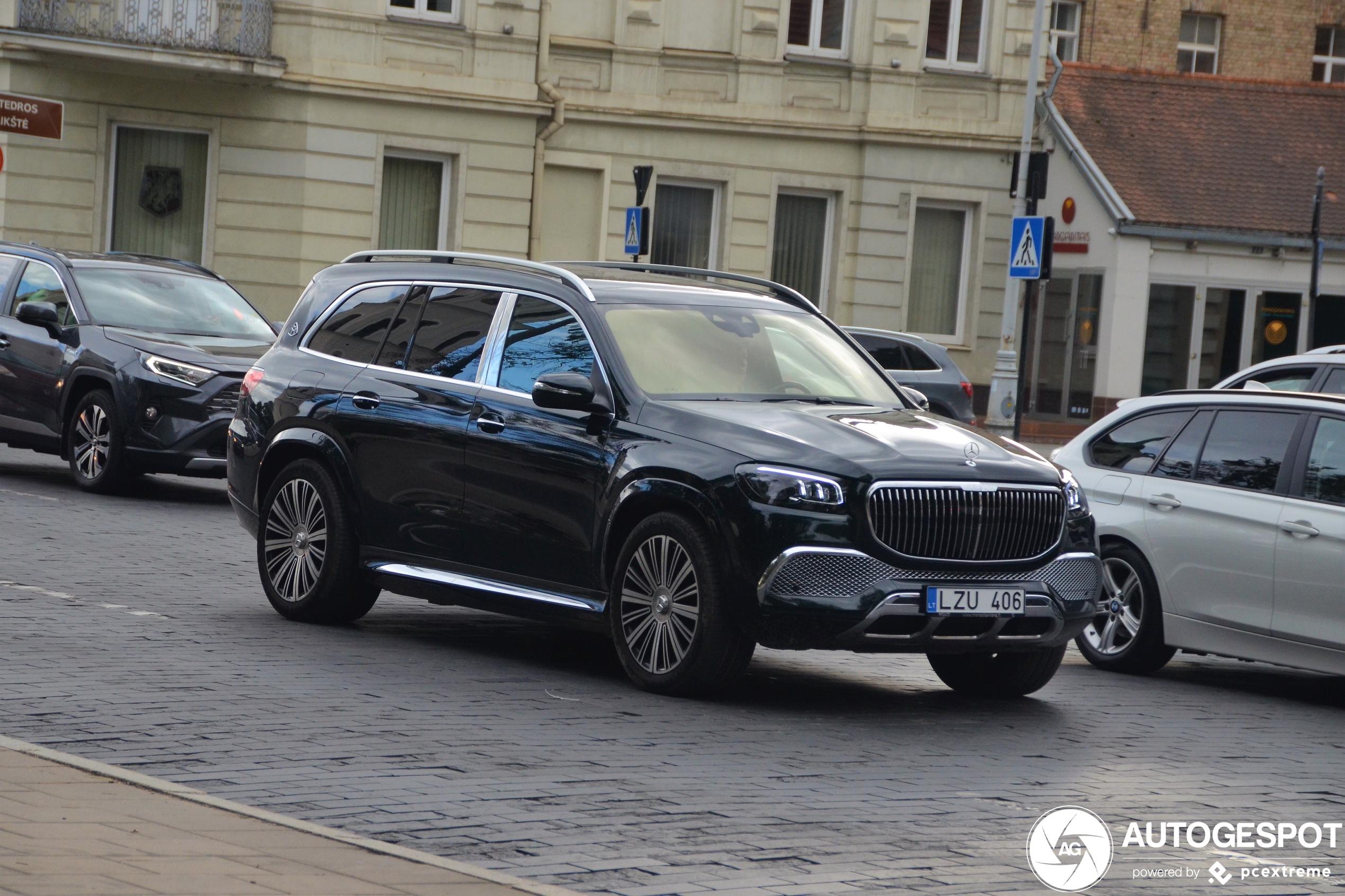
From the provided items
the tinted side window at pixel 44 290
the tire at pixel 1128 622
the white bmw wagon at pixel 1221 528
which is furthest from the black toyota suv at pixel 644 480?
the tinted side window at pixel 44 290

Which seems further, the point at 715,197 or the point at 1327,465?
the point at 715,197

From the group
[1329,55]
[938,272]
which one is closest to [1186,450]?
[938,272]

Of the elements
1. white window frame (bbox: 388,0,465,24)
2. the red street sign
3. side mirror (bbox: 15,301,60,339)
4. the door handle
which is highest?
white window frame (bbox: 388,0,465,24)

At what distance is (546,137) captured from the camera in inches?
1196

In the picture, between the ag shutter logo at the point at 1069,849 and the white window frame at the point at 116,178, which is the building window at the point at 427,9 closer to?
the white window frame at the point at 116,178

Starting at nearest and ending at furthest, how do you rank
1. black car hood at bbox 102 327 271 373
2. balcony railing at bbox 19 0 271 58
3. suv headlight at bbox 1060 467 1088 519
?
1. suv headlight at bbox 1060 467 1088 519
2. black car hood at bbox 102 327 271 373
3. balcony railing at bbox 19 0 271 58

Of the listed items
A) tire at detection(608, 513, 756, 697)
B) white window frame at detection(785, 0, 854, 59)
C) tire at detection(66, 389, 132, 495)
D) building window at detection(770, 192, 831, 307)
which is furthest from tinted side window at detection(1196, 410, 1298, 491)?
white window frame at detection(785, 0, 854, 59)

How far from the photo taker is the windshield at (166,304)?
52.9ft

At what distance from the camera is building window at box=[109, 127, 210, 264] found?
28781 mm

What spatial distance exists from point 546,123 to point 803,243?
513 centimetres

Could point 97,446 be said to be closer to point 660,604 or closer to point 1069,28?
point 660,604

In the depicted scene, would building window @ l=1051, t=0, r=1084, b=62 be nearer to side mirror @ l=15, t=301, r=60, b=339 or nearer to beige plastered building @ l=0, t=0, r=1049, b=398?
beige plastered building @ l=0, t=0, r=1049, b=398

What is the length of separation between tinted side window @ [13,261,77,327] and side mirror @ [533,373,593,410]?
28.7 feet

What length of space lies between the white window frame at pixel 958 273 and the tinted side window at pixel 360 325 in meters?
23.7
